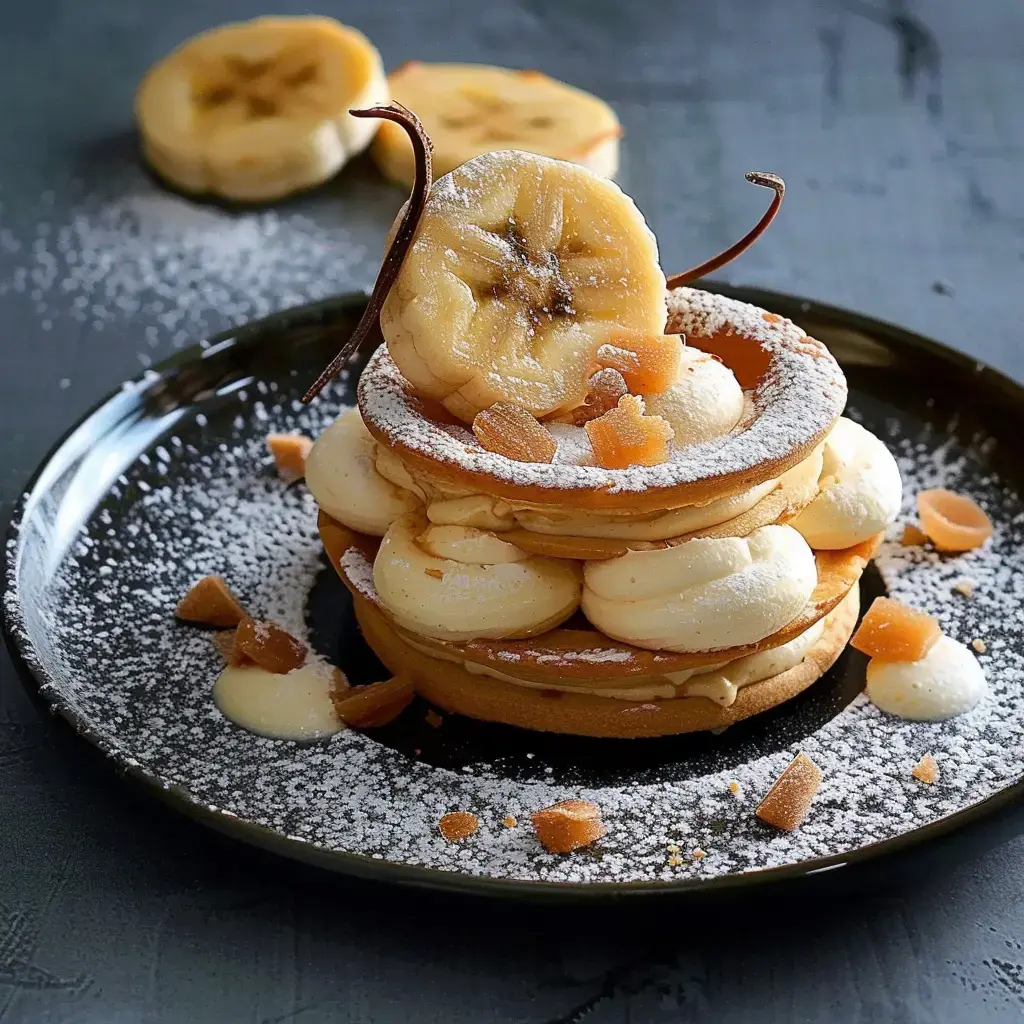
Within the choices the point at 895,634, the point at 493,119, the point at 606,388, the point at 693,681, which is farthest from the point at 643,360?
the point at 493,119

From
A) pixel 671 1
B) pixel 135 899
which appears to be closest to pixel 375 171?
pixel 671 1

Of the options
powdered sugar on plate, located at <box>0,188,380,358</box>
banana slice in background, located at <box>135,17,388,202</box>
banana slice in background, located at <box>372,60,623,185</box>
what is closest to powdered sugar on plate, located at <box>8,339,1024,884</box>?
powdered sugar on plate, located at <box>0,188,380,358</box>

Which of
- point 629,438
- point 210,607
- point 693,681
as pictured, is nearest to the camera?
point 629,438

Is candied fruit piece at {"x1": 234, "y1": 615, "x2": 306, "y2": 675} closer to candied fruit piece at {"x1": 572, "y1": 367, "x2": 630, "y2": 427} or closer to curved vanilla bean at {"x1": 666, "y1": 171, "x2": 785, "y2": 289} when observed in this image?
candied fruit piece at {"x1": 572, "y1": 367, "x2": 630, "y2": 427}

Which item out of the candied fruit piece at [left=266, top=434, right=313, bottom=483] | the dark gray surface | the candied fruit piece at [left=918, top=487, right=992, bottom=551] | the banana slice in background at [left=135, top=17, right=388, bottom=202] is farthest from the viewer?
the banana slice in background at [left=135, top=17, right=388, bottom=202]

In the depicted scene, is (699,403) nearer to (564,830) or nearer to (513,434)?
(513,434)

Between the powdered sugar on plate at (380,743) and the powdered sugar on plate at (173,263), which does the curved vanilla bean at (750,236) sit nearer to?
the powdered sugar on plate at (380,743)
